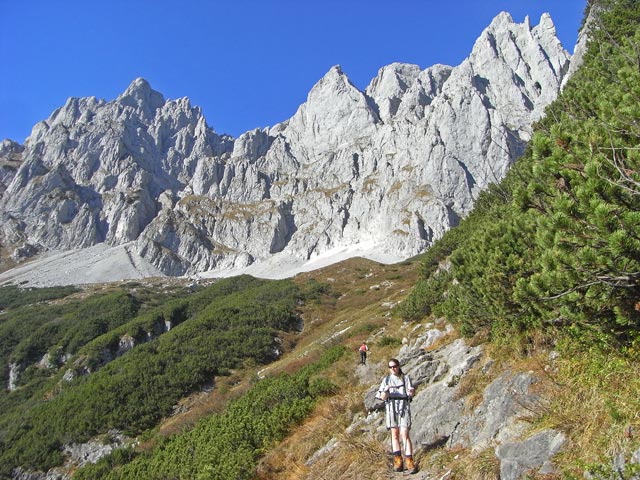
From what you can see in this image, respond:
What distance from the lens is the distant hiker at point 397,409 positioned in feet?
27.9

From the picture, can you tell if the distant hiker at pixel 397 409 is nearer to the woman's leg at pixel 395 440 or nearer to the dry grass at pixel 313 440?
the woman's leg at pixel 395 440

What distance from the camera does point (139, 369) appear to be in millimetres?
45250

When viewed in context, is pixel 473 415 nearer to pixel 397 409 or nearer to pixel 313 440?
pixel 397 409

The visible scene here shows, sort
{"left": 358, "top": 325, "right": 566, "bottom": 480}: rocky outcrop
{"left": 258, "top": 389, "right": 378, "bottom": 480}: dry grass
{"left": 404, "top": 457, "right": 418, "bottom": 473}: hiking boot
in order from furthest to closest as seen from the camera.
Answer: {"left": 258, "top": 389, "right": 378, "bottom": 480}: dry grass → {"left": 404, "top": 457, "right": 418, "bottom": 473}: hiking boot → {"left": 358, "top": 325, "right": 566, "bottom": 480}: rocky outcrop

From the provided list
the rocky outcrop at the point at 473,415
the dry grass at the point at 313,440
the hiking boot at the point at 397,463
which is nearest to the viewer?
the rocky outcrop at the point at 473,415

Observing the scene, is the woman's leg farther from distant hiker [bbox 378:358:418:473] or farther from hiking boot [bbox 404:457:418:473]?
hiking boot [bbox 404:457:418:473]

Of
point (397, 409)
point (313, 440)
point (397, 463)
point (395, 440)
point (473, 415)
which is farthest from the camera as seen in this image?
point (313, 440)

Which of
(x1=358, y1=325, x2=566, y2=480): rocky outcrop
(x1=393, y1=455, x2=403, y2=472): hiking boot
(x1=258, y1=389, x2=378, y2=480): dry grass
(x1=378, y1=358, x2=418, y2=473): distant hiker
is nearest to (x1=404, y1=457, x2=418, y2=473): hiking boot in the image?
(x1=378, y1=358, x2=418, y2=473): distant hiker

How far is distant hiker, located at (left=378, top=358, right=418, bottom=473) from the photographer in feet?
27.9

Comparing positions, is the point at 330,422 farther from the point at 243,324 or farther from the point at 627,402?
the point at 243,324

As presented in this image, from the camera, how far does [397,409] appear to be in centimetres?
880

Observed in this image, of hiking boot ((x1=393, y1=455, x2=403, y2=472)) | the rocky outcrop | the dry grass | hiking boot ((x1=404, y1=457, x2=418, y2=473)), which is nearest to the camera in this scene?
the rocky outcrop

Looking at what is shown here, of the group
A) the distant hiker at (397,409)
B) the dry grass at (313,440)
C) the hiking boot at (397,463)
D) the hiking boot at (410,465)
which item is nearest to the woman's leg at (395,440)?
the distant hiker at (397,409)

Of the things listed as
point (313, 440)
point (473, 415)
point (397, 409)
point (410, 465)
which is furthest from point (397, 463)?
point (313, 440)
